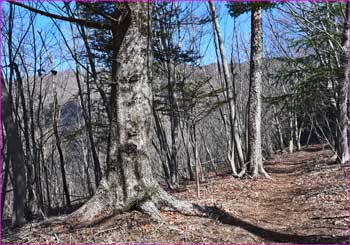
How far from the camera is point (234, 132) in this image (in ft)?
35.2

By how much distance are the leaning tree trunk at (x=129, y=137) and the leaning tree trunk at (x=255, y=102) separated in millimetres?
5237

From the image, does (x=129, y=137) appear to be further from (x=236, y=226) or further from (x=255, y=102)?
(x=255, y=102)

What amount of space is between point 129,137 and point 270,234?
1926mm

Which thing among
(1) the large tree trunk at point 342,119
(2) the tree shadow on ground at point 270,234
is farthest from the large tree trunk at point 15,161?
(1) the large tree trunk at point 342,119

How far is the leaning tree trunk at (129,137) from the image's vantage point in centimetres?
424

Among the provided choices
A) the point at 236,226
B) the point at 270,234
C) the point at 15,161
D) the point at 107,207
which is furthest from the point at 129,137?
the point at 15,161

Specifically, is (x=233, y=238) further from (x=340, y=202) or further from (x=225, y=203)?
(x=340, y=202)

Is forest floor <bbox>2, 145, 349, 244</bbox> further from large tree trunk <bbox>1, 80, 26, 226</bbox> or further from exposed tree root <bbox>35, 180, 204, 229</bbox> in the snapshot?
large tree trunk <bbox>1, 80, 26, 226</bbox>

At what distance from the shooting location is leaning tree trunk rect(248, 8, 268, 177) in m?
9.41

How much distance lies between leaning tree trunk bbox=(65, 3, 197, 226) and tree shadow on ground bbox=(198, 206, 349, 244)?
48cm

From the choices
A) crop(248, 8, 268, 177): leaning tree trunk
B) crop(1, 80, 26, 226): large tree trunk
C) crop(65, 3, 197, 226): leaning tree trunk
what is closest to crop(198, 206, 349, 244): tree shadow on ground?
crop(65, 3, 197, 226): leaning tree trunk

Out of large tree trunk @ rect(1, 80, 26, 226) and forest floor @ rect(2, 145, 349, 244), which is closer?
forest floor @ rect(2, 145, 349, 244)

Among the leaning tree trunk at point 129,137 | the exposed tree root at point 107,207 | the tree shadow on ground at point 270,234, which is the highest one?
the leaning tree trunk at point 129,137

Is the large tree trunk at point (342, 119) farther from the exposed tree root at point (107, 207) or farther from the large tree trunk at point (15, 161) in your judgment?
the large tree trunk at point (15, 161)
